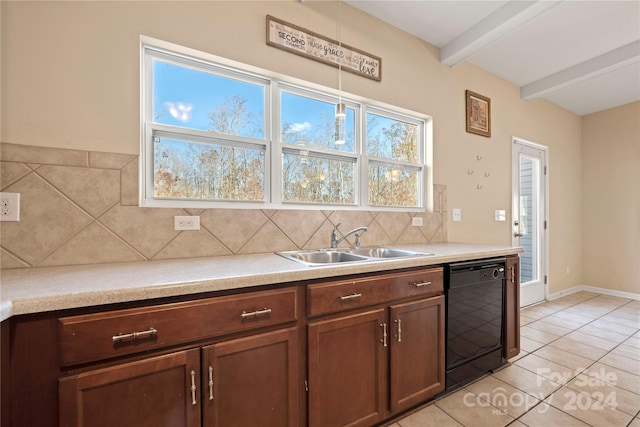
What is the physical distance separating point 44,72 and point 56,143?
1.13 feet

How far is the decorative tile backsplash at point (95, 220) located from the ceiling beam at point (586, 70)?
3.80 meters

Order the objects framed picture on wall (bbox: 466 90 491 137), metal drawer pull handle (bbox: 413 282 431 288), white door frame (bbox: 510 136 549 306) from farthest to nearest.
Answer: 1. white door frame (bbox: 510 136 549 306)
2. framed picture on wall (bbox: 466 90 491 137)
3. metal drawer pull handle (bbox: 413 282 431 288)

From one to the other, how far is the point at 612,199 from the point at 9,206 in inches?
265

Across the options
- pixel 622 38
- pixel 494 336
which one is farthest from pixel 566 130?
pixel 494 336

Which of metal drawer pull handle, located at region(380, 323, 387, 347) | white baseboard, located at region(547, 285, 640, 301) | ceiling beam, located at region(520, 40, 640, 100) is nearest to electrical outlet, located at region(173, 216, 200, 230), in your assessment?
metal drawer pull handle, located at region(380, 323, 387, 347)

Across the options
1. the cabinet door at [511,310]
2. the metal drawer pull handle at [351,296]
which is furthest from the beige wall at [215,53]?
the metal drawer pull handle at [351,296]

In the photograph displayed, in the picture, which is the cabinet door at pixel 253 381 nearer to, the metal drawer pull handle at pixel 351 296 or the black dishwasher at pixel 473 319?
the metal drawer pull handle at pixel 351 296

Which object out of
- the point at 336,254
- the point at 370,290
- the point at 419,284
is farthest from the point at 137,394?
the point at 419,284

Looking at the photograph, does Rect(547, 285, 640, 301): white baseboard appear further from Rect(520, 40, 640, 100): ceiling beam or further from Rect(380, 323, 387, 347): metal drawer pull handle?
Rect(380, 323, 387, 347): metal drawer pull handle

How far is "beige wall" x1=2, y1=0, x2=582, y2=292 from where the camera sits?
1.31 m

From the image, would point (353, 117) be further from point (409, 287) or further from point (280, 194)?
point (409, 287)

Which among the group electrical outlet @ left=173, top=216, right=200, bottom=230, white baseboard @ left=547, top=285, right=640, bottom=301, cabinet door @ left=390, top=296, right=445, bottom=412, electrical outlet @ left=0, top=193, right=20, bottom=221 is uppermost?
electrical outlet @ left=0, top=193, right=20, bottom=221

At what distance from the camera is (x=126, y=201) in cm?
147

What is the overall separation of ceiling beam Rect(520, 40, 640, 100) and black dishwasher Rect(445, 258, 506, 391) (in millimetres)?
2642
